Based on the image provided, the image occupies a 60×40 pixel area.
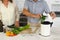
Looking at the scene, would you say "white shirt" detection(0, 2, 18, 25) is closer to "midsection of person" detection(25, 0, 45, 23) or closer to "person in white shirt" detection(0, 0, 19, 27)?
"person in white shirt" detection(0, 0, 19, 27)

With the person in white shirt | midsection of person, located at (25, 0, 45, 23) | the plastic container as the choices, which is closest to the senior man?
midsection of person, located at (25, 0, 45, 23)

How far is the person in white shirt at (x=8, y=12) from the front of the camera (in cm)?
239

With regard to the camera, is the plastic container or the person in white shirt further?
the person in white shirt

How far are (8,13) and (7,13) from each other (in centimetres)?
2

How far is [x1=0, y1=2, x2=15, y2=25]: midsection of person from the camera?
7.84ft

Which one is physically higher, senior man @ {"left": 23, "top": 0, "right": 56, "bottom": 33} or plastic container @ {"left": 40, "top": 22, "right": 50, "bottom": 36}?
senior man @ {"left": 23, "top": 0, "right": 56, "bottom": 33}

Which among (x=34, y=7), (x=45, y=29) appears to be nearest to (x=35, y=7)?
(x=34, y=7)

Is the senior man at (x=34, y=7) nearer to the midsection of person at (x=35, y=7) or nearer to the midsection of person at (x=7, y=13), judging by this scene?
the midsection of person at (x=35, y=7)

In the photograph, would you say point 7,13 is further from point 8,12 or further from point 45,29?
point 45,29

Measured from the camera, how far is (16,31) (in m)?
1.89

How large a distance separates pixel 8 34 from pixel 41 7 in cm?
85

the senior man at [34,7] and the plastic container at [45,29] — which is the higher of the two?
the senior man at [34,7]

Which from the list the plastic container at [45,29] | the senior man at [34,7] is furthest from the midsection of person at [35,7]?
the plastic container at [45,29]

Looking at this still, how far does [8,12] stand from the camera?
→ 2.42 metres
